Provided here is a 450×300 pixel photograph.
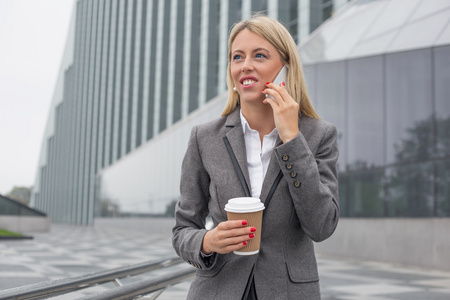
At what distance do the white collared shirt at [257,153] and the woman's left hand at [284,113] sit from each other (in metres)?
0.15

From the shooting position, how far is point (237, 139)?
1.76 meters

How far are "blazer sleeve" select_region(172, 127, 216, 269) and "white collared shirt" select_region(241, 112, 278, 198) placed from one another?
17 centimetres

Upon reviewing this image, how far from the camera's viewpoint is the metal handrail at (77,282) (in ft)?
7.97

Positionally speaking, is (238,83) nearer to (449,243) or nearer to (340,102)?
(449,243)

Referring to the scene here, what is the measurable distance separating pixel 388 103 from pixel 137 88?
133ft

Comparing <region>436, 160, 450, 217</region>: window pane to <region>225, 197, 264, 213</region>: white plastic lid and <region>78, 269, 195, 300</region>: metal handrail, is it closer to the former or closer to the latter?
<region>78, 269, 195, 300</region>: metal handrail

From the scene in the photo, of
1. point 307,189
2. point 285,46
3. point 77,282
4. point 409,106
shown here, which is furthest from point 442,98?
point 307,189

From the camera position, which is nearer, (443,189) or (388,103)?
(443,189)

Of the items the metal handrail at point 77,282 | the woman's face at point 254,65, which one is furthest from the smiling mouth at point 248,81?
the metal handrail at point 77,282

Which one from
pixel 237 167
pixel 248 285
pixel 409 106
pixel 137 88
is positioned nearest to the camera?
pixel 248 285

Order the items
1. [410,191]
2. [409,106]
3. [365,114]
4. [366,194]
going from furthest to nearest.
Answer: [365,114] < [366,194] < [409,106] < [410,191]

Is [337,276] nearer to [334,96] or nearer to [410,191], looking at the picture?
[410,191]

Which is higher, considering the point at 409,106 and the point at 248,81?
the point at 409,106

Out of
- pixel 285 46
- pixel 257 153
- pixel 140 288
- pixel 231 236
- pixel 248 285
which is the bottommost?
pixel 140 288
